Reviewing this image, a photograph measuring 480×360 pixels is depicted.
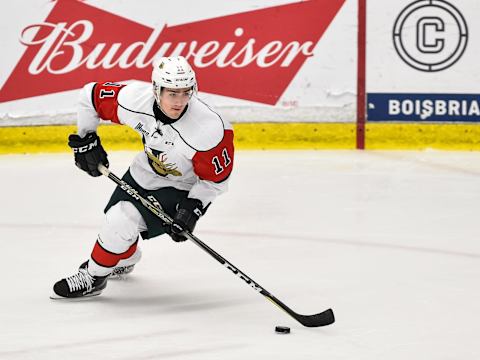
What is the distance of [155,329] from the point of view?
319 centimetres

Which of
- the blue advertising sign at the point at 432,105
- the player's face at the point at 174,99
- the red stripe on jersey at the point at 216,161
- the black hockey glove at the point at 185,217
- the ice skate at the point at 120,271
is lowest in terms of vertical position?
the ice skate at the point at 120,271

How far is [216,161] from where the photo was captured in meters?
3.43

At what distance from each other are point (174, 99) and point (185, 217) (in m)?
0.37

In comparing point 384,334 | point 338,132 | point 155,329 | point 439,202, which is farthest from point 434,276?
point 338,132

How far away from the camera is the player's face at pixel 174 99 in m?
3.34

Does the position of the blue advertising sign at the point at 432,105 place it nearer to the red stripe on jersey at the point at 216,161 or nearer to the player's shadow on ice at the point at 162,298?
the player's shadow on ice at the point at 162,298

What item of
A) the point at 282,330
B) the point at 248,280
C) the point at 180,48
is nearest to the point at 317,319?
the point at 282,330

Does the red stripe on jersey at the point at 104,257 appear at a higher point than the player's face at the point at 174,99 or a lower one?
lower

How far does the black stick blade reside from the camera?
322 centimetres

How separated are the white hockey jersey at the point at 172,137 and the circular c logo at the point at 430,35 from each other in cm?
361

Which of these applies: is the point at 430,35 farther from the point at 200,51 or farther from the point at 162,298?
the point at 162,298

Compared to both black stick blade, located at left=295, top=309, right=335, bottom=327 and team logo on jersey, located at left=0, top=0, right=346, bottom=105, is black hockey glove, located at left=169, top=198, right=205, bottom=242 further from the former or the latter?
team logo on jersey, located at left=0, top=0, right=346, bottom=105

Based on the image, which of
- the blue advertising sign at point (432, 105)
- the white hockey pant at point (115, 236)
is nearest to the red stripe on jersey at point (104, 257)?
the white hockey pant at point (115, 236)

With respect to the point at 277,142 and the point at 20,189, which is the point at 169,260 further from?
the point at 277,142
